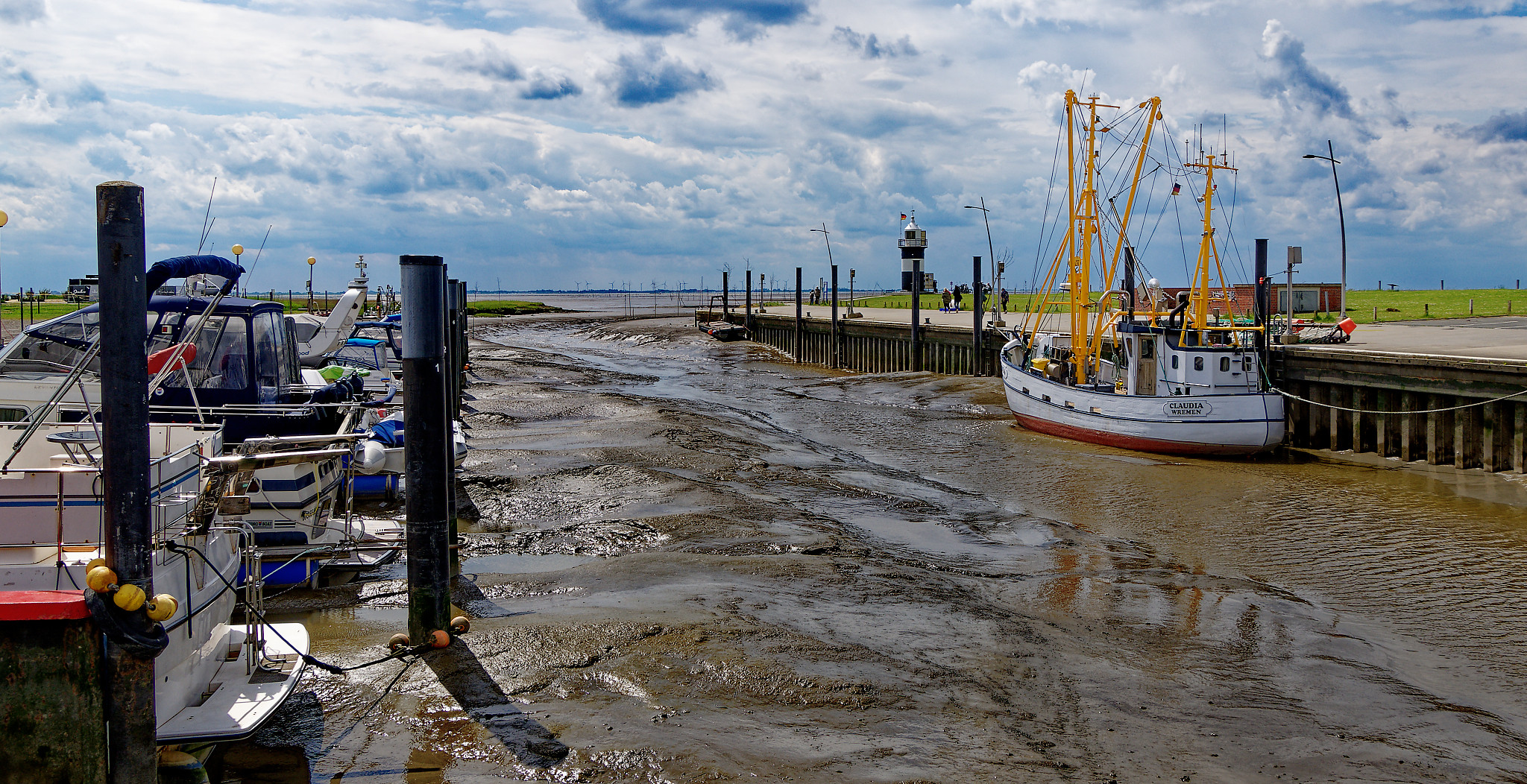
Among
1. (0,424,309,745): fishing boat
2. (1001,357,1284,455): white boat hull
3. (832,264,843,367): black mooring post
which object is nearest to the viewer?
(0,424,309,745): fishing boat

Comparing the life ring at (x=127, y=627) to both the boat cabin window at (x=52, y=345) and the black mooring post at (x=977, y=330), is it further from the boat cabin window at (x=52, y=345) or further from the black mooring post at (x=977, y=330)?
the black mooring post at (x=977, y=330)

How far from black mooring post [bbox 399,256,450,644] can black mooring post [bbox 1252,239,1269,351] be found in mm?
17996

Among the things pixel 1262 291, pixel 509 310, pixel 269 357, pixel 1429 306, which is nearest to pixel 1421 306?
pixel 1429 306

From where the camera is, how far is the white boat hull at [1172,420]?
2002cm

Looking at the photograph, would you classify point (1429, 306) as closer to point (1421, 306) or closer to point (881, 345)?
point (1421, 306)

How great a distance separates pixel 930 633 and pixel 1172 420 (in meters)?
13.6

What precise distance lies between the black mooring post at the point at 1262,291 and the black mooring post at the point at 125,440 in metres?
20.4

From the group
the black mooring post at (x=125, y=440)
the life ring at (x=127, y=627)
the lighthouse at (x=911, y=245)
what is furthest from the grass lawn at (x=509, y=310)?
the life ring at (x=127, y=627)

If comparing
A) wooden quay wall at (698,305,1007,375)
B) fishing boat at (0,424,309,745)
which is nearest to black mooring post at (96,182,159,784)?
fishing boat at (0,424,309,745)

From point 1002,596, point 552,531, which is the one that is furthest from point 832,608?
point 552,531

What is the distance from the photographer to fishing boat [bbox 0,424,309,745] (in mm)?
5652

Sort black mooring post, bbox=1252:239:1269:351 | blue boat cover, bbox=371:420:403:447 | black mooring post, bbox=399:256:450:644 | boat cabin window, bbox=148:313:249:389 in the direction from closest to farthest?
black mooring post, bbox=399:256:450:644, boat cabin window, bbox=148:313:249:389, blue boat cover, bbox=371:420:403:447, black mooring post, bbox=1252:239:1269:351

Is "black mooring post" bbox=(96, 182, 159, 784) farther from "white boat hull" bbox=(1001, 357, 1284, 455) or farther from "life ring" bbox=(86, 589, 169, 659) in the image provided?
"white boat hull" bbox=(1001, 357, 1284, 455)

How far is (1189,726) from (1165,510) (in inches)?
370
